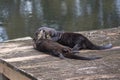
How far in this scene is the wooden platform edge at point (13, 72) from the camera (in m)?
4.07

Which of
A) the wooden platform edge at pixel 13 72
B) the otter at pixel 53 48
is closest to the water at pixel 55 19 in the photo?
the otter at pixel 53 48

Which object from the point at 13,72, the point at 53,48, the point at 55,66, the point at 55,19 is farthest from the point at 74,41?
the point at 55,19

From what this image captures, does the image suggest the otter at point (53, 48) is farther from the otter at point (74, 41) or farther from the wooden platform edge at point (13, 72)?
the wooden platform edge at point (13, 72)

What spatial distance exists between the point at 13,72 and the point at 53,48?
55 cm

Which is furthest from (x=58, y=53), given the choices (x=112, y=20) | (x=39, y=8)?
(x=39, y=8)

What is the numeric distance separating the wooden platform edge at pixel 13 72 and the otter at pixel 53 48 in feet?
1.67

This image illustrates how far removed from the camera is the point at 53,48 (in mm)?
4750

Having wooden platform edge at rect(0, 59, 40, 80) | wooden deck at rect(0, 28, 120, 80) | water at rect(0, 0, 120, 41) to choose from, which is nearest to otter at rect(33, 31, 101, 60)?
wooden deck at rect(0, 28, 120, 80)

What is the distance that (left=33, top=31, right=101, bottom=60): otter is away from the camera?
4554 mm

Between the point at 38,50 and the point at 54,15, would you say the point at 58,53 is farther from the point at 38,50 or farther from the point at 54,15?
the point at 54,15

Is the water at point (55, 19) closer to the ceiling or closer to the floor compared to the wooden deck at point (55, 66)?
closer to the floor

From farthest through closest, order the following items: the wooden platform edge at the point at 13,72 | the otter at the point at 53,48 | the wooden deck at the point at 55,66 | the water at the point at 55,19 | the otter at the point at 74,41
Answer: the water at the point at 55,19
the otter at the point at 74,41
the otter at the point at 53,48
the wooden platform edge at the point at 13,72
the wooden deck at the point at 55,66

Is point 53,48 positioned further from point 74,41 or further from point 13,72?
→ point 13,72

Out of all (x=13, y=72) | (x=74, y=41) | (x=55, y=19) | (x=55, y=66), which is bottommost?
(x=55, y=19)
